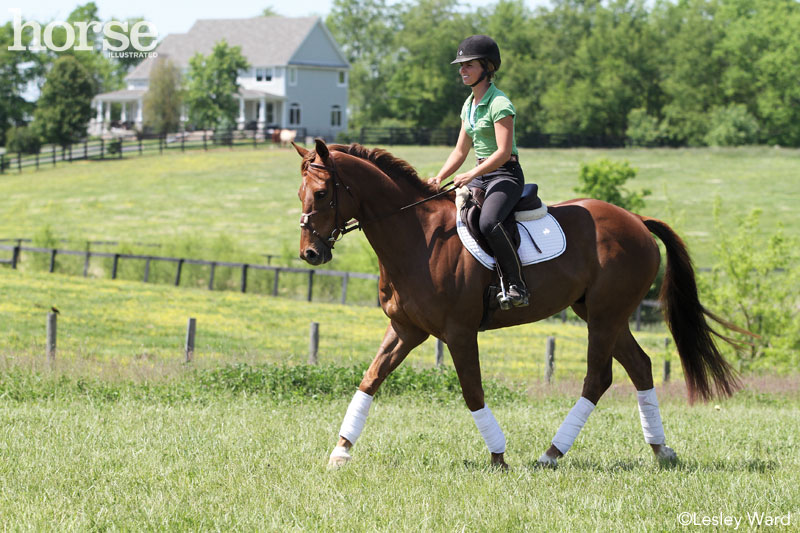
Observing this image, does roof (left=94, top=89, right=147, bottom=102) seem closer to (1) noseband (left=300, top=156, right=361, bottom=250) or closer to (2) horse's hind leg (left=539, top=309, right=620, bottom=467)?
(1) noseband (left=300, top=156, right=361, bottom=250)

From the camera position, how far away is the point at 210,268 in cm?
3228

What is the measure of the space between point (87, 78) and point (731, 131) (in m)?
57.1

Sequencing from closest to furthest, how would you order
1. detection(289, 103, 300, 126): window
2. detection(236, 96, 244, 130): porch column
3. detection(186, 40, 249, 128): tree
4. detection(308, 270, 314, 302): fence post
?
detection(308, 270, 314, 302): fence post → detection(186, 40, 249, 128): tree → detection(236, 96, 244, 130): porch column → detection(289, 103, 300, 126): window

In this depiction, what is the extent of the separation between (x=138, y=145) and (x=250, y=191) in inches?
900

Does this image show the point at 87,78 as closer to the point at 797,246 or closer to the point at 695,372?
the point at 797,246

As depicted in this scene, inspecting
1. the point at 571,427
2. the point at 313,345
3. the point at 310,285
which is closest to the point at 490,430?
the point at 571,427

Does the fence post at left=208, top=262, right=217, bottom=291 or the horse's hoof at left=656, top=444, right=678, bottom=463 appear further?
the fence post at left=208, top=262, right=217, bottom=291

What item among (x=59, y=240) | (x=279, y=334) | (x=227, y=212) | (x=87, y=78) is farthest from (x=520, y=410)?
(x=87, y=78)

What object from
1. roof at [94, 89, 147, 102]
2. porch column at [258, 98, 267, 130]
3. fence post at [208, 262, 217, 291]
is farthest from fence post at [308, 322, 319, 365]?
roof at [94, 89, 147, 102]

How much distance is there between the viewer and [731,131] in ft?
253

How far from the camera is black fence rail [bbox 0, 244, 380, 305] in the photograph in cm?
2995

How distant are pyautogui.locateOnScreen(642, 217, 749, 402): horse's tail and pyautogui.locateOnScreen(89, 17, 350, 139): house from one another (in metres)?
76.8

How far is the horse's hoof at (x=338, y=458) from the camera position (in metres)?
7.11
